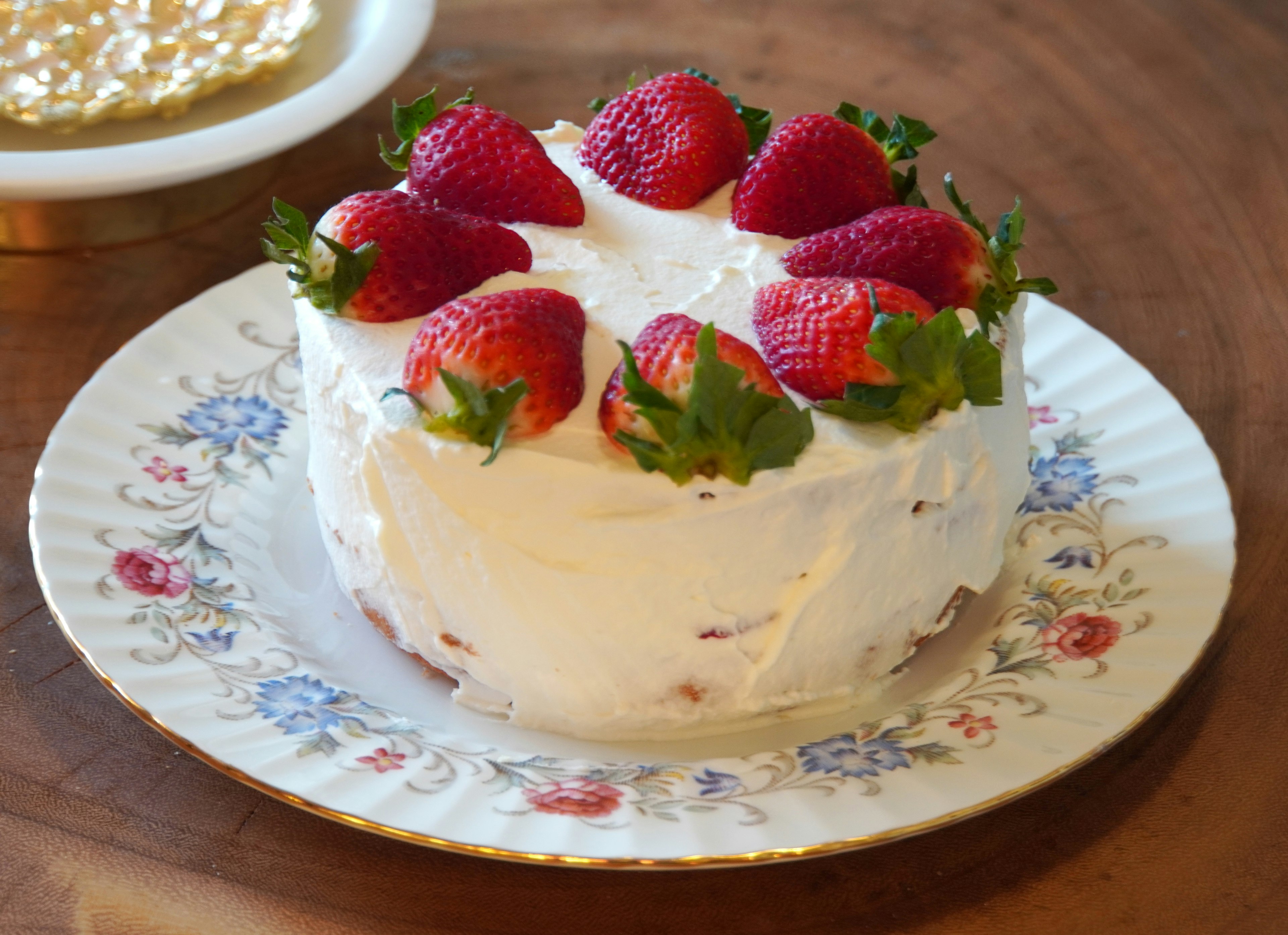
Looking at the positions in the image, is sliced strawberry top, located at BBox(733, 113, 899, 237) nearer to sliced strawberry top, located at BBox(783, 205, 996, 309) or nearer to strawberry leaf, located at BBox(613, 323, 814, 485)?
sliced strawberry top, located at BBox(783, 205, 996, 309)

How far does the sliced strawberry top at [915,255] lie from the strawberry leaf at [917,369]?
0.10 meters

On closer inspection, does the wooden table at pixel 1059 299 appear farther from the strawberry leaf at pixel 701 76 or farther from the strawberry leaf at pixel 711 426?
the strawberry leaf at pixel 701 76

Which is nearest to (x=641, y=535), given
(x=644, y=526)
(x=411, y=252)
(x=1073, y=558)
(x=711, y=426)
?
(x=644, y=526)

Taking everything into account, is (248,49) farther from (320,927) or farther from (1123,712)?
(1123,712)

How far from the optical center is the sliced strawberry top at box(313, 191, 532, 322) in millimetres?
1348

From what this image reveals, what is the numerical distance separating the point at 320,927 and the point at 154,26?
1.73m

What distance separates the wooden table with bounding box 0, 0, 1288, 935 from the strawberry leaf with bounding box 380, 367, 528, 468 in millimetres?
394

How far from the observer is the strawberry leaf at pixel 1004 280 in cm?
138

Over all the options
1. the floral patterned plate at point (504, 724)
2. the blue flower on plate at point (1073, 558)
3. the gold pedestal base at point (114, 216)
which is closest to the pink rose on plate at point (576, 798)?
the floral patterned plate at point (504, 724)

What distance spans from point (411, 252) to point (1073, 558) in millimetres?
847

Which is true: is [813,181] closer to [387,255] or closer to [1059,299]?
[387,255]

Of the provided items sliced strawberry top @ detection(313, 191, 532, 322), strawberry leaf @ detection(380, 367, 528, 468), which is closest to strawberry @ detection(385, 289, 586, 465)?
strawberry leaf @ detection(380, 367, 528, 468)

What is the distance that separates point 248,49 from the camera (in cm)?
227

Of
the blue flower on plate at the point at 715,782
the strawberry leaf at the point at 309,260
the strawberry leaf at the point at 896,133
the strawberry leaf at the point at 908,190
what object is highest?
the strawberry leaf at the point at 896,133
